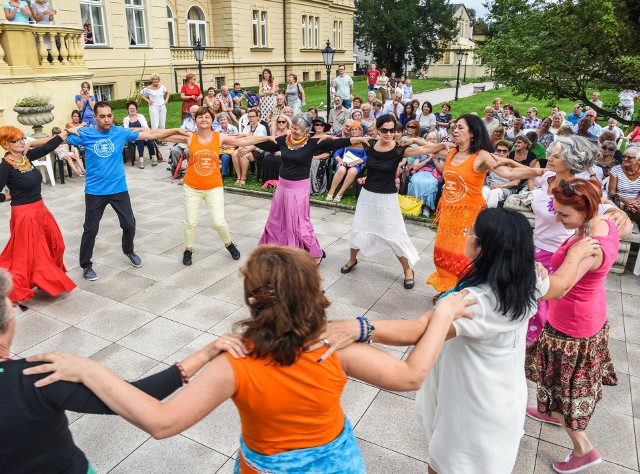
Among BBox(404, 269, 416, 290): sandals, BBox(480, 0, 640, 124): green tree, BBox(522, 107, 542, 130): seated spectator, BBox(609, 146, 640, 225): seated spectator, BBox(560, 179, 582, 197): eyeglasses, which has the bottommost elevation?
BBox(404, 269, 416, 290): sandals

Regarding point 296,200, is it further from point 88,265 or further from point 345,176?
point 345,176

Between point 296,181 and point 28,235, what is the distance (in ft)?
10.5

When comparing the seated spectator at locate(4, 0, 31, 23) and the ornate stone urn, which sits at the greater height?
the seated spectator at locate(4, 0, 31, 23)

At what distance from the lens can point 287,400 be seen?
1.68 metres

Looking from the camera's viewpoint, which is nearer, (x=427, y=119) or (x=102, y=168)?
(x=102, y=168)

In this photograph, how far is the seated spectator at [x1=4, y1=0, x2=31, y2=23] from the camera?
12.6 metres

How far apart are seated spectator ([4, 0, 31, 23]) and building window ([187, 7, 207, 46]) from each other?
1585 cm

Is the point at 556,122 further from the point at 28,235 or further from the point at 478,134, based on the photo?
the point at 28,235

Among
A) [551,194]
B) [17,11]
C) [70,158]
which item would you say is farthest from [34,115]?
[551,194]

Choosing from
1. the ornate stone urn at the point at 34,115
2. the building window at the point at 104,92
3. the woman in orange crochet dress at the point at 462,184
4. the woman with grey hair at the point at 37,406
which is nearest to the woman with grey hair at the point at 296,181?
the woman in orange crochet dress at the point at 462,184

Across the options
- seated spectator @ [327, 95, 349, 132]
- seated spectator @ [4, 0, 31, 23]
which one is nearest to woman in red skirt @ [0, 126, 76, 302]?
seated spectator @ [327, 95, 349, 132]

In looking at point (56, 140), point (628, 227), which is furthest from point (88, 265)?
point (628, 227)

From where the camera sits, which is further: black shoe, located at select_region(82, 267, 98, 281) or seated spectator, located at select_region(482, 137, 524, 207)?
seated spectator, located at select_region(482, 137, 524, 207)

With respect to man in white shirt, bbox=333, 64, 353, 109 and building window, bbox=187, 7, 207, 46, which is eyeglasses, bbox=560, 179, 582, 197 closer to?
man in white shirt, bbox=333, 64, 353, 109
